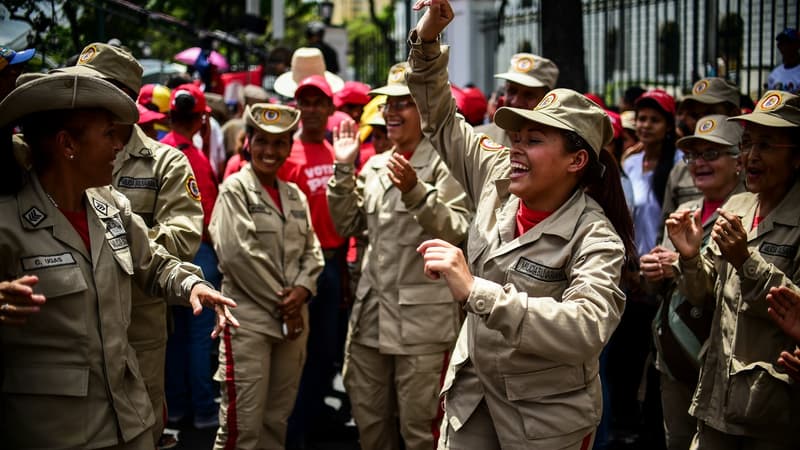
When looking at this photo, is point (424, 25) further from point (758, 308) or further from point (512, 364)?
point (758, 308)

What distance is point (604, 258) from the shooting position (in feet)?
10.8

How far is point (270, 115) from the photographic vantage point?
18.7 feet

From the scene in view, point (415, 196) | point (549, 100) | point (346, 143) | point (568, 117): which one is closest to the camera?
point (568, 117)

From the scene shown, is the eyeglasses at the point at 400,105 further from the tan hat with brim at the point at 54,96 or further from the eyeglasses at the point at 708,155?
the tan hat with brim at the point at 54,96

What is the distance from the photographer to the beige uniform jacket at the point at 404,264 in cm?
529

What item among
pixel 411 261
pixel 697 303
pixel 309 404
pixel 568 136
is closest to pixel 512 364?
pixel 568 136

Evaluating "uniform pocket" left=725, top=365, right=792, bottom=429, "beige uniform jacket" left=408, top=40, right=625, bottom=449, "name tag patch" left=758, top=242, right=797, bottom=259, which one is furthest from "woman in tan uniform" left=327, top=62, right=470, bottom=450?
"uniform pocket" left=725, top=365, right=792, bottom=429

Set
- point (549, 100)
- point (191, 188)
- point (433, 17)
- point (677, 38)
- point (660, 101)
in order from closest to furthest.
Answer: point (549, 100)
point (433, 17)
point (191, 188)
point (660, 101)
point (677, 38)

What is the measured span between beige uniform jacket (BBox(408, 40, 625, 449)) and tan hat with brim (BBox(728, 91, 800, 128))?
1.16m

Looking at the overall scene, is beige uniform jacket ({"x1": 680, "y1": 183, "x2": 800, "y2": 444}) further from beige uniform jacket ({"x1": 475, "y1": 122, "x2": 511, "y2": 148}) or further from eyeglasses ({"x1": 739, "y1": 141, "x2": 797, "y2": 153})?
beige uniform jacket ({"x1": 475, "y1": 122, "x2": 511, "y2": 148})

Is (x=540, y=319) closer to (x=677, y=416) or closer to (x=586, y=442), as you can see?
(x=586, y=442)

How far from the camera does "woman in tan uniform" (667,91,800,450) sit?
12.9ft

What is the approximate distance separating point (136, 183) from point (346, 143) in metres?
1.56

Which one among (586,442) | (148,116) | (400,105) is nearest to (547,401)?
(586,442)
